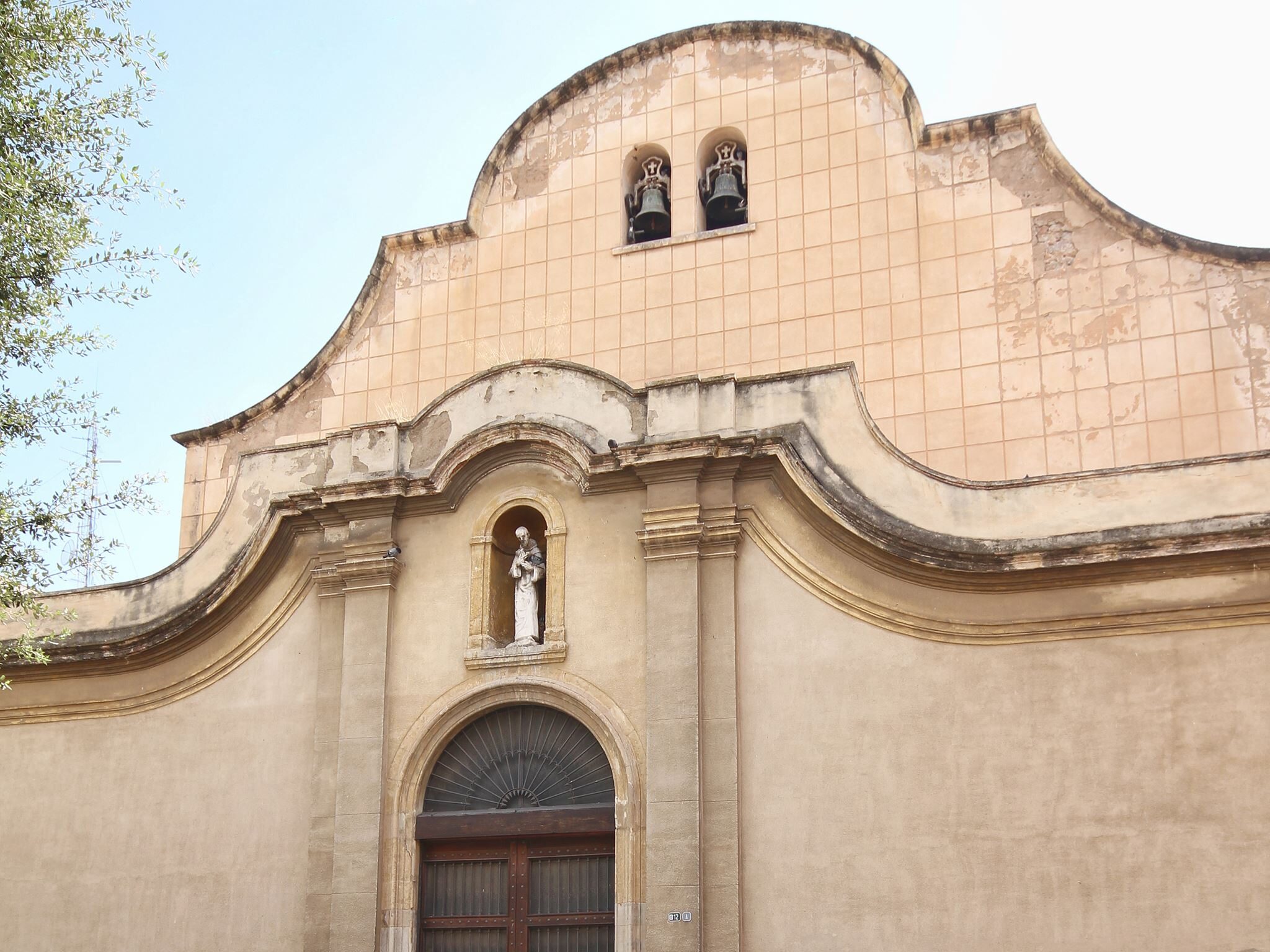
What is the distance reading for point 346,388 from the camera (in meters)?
19.4

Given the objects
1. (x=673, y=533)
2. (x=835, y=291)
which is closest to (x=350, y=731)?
(x=673, y=533)

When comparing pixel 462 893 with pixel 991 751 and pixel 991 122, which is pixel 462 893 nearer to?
pixel 991 751

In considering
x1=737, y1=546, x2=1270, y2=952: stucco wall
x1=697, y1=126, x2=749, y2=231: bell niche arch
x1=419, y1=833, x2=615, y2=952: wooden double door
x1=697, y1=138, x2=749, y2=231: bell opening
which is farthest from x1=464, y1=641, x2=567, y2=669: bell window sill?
x1=697, y1=138, x2=749, y2=231: bell opening

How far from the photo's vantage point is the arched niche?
1484 cm

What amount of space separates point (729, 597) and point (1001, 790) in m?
2.88

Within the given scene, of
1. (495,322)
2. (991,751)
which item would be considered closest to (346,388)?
(495,322)

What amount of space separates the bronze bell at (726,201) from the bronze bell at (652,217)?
1.67 feet

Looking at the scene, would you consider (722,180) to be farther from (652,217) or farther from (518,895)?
(518,895)

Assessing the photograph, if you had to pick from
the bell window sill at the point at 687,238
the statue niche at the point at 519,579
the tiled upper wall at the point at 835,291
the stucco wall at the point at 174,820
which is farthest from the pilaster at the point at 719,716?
the bell window sill at the point at 687,238

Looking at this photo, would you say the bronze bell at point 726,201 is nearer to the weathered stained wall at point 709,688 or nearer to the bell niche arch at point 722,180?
the bell niche arch at point 722,180

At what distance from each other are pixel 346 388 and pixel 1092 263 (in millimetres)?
8766

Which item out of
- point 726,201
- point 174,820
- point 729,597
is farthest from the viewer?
point 726,201

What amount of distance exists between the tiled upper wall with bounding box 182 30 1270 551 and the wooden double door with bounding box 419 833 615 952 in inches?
224

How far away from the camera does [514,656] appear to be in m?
14.8
